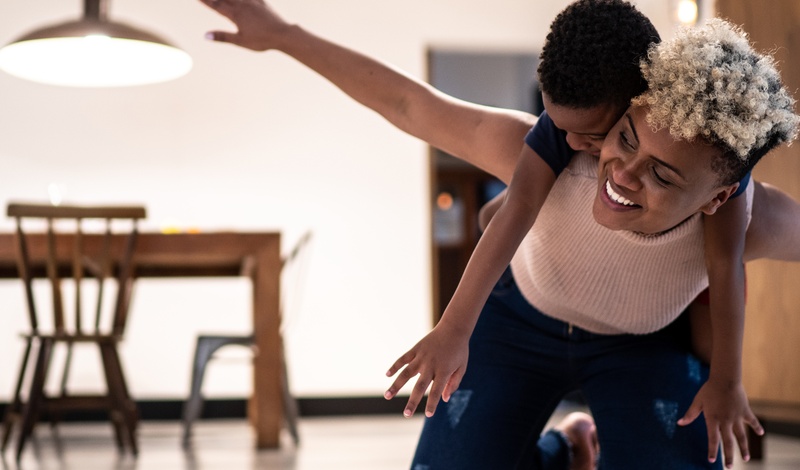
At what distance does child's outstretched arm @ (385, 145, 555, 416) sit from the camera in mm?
1168

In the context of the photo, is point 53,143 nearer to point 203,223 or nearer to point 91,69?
point 203,223

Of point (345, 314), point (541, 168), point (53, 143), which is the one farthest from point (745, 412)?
point (53, 143)

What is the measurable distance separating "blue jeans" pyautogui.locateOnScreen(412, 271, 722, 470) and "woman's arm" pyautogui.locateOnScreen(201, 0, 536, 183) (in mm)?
302

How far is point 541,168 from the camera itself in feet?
4.39

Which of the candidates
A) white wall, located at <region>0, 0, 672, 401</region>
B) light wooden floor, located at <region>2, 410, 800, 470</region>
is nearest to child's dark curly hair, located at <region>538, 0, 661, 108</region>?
light wooden floor, located at <region>2, 410, 800, 470</region>

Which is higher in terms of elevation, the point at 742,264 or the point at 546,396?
the point at 742,264

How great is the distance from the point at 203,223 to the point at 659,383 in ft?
12.6

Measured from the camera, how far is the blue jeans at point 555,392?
152 centimetres

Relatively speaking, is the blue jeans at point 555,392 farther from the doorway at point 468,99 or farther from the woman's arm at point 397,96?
the doorway at point 468,99

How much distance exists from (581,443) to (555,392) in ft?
1.11

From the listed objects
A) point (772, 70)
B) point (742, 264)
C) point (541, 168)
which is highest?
point (772, 70)

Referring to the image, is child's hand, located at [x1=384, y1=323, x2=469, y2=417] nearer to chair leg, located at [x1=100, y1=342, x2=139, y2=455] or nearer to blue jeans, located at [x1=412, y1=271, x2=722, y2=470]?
blue jeans, located at [x1=412, y1=271, x2=722, y2=470]

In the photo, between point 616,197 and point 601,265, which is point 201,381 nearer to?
point 601,265

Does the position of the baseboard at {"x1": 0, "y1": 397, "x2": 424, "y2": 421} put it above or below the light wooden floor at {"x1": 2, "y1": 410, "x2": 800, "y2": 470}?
below
